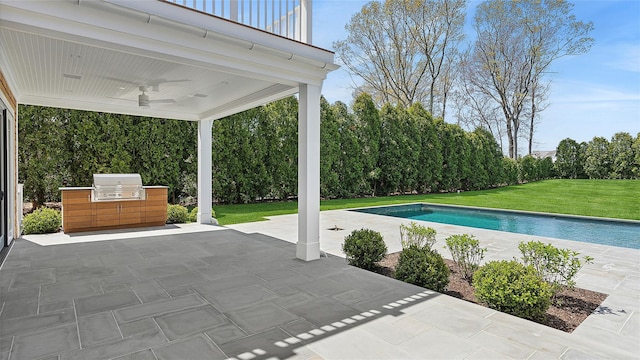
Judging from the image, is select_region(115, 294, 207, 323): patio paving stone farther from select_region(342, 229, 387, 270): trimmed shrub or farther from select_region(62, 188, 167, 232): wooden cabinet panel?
select_region(62, 188, 167, 232): wooden cabinet panel

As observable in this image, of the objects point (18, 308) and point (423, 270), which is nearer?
point (18, 308)

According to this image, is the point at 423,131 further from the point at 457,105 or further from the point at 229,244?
the point at 229,244

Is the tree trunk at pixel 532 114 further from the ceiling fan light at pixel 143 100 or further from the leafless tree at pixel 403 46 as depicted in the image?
the ceiling fan light at pixel 143 100

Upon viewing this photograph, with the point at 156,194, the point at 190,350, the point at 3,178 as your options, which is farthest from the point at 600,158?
the point at 3,178

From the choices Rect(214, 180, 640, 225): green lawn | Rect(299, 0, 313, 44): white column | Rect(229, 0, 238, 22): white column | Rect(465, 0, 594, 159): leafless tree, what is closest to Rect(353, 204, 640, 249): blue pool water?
Rect(214, 180, 640, 225): green lawn

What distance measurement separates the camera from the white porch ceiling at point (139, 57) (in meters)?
3.27

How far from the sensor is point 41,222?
737 centimetres

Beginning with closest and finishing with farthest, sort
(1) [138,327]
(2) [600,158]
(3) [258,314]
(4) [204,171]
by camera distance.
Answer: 1. (1) [138,327]
2. (3) [258,314]
3. (4) [204,171]
4. (2) [600,158]

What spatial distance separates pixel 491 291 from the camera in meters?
3.53

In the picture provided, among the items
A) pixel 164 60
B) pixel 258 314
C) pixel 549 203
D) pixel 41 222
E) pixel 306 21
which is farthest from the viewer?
pixel 549 203

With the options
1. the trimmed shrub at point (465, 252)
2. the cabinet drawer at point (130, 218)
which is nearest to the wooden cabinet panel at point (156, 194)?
the cabinet drawer at point (130, 218)

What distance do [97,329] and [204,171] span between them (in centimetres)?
632

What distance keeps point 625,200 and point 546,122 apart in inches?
521

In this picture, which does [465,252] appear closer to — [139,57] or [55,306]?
[55,306]
